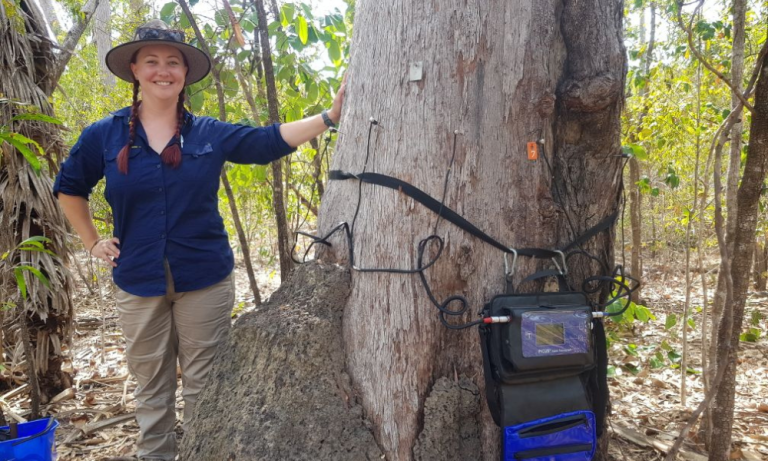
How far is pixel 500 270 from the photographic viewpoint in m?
1.87

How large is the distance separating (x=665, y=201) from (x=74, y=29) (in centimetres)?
1108

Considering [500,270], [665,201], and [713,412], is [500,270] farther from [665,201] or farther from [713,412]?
[665,201]

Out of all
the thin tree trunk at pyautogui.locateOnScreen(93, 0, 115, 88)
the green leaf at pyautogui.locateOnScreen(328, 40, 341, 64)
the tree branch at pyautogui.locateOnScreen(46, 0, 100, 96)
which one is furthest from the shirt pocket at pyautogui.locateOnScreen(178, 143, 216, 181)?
the thin tree trunk at pyautogui.locateOnScreen(93, 0, 115, 88)

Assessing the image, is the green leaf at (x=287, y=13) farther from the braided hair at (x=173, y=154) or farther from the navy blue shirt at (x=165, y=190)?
the braided hair at (x=173, y=154)

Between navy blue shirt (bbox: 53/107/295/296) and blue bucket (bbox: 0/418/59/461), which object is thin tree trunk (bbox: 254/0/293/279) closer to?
navy blue shirt (bbox: 53/107/295/296)

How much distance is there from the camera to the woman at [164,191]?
2334mm

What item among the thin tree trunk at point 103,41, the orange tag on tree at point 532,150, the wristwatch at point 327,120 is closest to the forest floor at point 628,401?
the orange tag on tree at point 532,150

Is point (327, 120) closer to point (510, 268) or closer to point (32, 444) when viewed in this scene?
point (510, 268)

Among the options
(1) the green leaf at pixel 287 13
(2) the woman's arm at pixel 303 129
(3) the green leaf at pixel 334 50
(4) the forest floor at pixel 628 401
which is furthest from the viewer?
(3) the green leaf at pixel 334 50

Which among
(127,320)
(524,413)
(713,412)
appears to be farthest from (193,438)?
(713,412)

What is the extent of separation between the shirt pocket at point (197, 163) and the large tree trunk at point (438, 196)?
33.9 inches

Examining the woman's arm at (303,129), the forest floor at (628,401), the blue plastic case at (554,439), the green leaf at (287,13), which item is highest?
the green leaf at (287,13)

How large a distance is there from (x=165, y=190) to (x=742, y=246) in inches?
107

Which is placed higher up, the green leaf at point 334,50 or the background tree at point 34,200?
the green leaf at point 334,50
